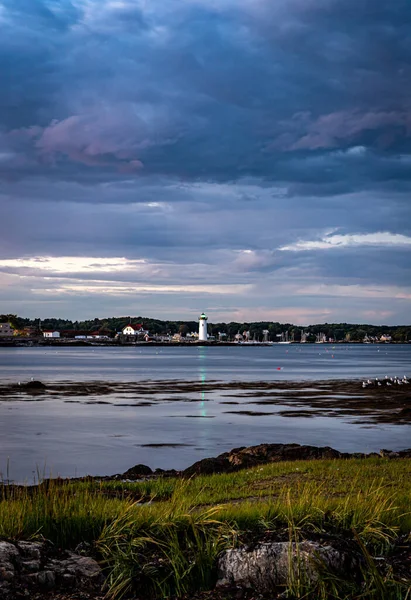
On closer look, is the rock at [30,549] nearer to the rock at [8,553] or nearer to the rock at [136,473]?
the rock at [8,553]

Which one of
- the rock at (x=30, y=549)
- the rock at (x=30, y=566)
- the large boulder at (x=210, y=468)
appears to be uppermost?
the rock at (x=30, y=549)

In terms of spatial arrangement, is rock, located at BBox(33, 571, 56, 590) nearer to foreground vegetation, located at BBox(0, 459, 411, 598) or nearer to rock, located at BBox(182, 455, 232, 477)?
foreground vegetation, located at BBox(0, 459, 411, 598)

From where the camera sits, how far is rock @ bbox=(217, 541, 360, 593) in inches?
288

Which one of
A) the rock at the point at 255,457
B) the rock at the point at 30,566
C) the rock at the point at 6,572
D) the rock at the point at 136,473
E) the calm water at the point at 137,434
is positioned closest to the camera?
the rock at the point at 6,572

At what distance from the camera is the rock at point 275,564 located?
7.32 m

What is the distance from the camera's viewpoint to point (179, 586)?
7.33m

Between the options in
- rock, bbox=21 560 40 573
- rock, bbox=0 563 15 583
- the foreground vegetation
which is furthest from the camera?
rock, bbox=21 560 40 573

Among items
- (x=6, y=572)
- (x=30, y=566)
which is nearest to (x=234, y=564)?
(x=30, y=566)

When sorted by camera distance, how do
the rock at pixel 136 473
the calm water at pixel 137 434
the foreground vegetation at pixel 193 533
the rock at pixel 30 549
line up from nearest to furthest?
1. the foreground vegetation at pixel 193 533
2. the rock at pixel 30 549
3. the rock at pixel 136 473
4. the calm water at pixel 137 434

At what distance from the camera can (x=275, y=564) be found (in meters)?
7.43

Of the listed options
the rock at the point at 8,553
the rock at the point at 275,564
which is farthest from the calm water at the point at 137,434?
the rock at the point at 275,564

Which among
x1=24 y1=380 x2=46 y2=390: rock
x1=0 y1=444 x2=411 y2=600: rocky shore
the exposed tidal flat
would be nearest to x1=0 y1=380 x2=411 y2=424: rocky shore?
x1=24 y1=380 x2=46 y2=390: rock

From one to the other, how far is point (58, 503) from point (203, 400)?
45.8 metres

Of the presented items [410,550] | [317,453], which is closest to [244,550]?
[410,550]
